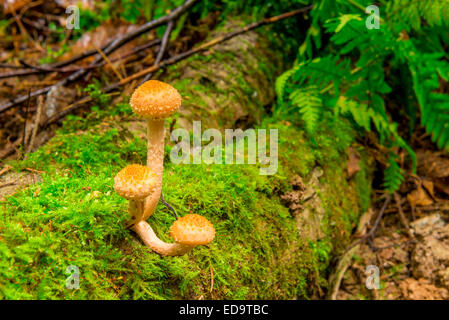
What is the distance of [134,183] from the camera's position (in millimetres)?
1259

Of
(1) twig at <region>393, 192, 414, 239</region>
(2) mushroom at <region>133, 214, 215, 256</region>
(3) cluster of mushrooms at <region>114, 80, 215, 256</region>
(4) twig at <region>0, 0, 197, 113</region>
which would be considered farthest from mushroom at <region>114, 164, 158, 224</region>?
(1) twig at <region>393, 192, 414, 239</region>

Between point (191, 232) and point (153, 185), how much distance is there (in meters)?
0.23

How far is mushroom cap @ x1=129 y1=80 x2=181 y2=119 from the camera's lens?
135 centimetres

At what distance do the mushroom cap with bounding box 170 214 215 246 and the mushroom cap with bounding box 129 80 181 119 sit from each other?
17.9 inches

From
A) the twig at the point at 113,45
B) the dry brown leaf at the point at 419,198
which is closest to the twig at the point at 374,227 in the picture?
the dry brown leaf at the point at 419,198

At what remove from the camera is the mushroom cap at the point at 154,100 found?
4.42 feet

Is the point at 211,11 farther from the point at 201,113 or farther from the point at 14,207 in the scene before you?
the point at 14,207

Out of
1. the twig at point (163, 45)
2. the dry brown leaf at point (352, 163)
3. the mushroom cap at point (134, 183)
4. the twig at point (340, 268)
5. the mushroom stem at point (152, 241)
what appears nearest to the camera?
the mushroom cap at point (134, 183)

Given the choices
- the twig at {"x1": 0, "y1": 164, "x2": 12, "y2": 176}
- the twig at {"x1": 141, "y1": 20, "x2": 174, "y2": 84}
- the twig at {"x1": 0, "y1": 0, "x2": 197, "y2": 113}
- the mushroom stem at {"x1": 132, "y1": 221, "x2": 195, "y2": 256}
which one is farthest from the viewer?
the twig at {"x1": 141, "y1": 20, "x2": 174, "y2": 84}

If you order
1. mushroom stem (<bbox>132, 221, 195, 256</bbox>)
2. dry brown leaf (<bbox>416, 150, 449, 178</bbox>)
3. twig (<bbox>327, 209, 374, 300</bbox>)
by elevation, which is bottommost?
twig (<bbox>327, 209, 374, 300</bbox>)

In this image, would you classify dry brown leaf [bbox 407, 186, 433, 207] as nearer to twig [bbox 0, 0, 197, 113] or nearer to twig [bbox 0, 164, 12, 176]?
twig [bbox 0, 0, 197, 113]

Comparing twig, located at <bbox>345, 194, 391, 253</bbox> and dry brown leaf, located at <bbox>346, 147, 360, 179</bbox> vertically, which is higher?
dry brown leaf, located at <bbox>346, 147, 360, 179</bbox>

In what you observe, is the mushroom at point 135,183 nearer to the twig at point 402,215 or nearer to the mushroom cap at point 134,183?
the mushroom cap at point 134,183

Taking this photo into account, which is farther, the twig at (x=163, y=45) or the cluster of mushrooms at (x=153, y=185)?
the twig at (x=163, y=45)
